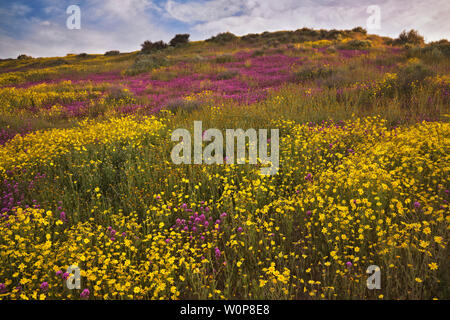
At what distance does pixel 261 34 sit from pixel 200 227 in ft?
129

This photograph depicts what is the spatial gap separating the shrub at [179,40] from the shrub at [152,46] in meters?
1.91

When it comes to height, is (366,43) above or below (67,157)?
above

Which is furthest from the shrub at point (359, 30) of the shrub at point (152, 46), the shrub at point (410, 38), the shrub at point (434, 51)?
the shrub at point (152, 46)

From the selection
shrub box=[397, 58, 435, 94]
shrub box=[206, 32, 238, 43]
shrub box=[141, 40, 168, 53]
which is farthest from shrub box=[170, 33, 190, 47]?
shrub box=[397, 58, 435, 94]

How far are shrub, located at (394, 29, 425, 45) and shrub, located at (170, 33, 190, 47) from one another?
2772cm

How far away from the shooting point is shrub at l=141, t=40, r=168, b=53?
115 ft

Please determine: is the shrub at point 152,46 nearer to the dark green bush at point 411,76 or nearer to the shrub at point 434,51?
the shrub at point 434,51

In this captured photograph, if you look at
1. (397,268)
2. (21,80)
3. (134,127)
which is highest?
(21,80)

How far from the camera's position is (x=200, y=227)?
336cm

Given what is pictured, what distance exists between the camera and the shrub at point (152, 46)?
35.0 meters

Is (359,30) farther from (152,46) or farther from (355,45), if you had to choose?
(152,46)

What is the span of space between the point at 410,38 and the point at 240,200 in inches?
1130
